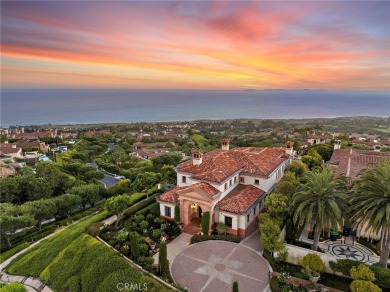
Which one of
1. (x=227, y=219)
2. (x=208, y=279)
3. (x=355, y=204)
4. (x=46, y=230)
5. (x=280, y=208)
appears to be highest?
(x=355, y=204)

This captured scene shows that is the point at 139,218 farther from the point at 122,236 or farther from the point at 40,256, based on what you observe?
the point at 40,256

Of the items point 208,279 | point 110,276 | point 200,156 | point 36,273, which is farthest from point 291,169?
point 36,273

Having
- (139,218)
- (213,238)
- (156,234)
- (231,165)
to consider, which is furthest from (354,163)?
(139,218)

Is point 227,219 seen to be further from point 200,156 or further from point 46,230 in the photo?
point 46,230

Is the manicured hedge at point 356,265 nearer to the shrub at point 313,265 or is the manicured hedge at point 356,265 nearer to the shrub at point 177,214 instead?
the shrub at point 313,265

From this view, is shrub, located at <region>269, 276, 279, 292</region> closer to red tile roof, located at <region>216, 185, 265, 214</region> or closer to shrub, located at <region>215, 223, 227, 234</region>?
red tile roof, located at <region>216, 185, 265, 214</region>

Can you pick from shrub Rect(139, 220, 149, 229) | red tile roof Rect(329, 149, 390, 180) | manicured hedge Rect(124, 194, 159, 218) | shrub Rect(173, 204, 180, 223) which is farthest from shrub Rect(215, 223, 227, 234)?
red tile roof Rect(329, 149, 390, 180)

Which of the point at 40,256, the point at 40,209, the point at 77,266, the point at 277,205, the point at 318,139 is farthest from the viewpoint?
the point at 318,139
